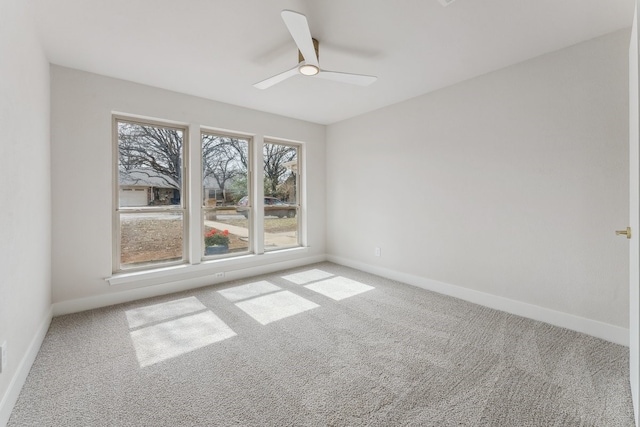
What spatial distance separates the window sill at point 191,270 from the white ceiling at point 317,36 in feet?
7.21

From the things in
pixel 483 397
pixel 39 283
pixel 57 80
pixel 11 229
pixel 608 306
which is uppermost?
pixel 57 80

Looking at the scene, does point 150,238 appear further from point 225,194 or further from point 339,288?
point 339,288

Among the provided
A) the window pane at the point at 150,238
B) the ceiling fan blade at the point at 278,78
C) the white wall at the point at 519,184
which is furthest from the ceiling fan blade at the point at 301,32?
the window pane at the point at 150,238

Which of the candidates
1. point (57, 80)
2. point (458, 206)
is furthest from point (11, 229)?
point (458, 206)

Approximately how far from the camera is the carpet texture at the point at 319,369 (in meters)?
1.50

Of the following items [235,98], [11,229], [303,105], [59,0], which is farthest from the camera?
[303,105]

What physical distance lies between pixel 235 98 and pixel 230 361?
10.1 feet

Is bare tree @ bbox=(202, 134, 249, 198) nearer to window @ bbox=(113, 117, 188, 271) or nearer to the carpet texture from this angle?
window @ bbox=(113, 117, 188, 271)

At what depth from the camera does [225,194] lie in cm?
398

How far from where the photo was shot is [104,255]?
2.96 m

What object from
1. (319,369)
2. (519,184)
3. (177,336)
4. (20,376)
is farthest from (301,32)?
(20,376)

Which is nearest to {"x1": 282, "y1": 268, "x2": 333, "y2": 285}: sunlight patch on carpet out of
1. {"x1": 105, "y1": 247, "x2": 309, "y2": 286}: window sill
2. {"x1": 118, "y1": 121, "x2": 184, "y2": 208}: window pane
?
{"x1": 105, "y1": 247, "x2": 309, "y2": 286}: window sill

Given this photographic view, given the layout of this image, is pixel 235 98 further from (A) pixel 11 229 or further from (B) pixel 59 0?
(A) pixel 11 229

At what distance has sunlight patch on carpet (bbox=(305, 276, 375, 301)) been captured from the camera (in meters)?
3.33
